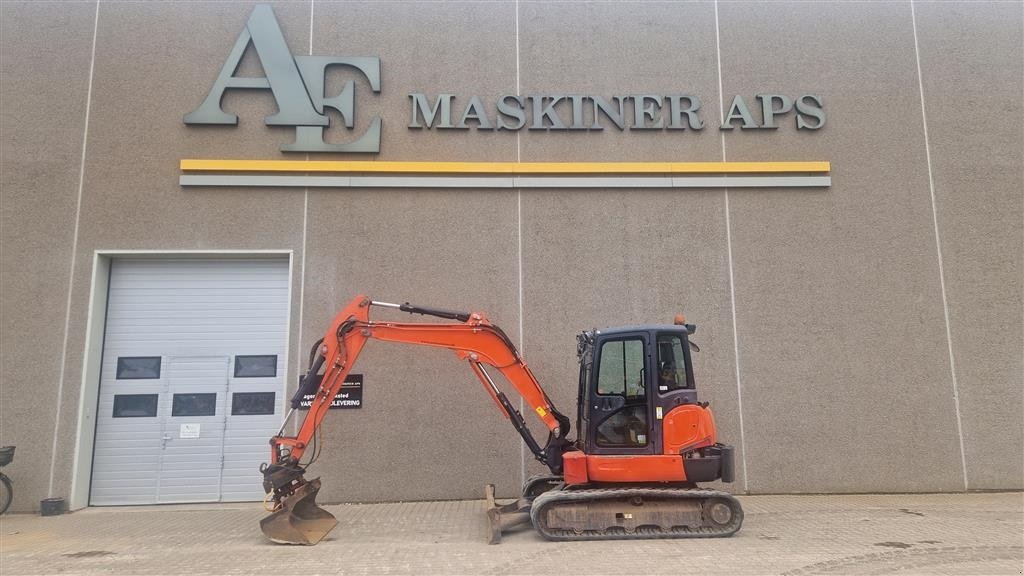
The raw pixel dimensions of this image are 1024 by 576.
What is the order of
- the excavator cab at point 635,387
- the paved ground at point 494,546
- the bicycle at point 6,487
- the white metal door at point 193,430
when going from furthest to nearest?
1. the white metal door at point 193,430
2. the bicycle at point 6,487
3. the excavator cab at point 635,387
4. the paved ground at point 494,546

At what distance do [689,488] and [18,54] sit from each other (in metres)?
11.8

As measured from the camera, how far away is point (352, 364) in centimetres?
685

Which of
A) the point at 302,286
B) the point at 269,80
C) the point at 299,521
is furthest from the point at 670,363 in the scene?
the point at 269,80

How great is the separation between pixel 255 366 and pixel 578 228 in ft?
18.1

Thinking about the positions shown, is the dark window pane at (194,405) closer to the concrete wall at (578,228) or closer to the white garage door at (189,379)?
the white garage door at (189,379)

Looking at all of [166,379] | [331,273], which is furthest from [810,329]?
[166,379]

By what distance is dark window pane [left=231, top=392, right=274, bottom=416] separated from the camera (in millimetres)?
8844

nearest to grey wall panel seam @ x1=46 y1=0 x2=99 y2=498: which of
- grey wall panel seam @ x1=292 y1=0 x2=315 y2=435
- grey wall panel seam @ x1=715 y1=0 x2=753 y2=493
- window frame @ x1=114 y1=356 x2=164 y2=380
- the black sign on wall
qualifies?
window frame @ x1=114 y1=356 x2=164 y2=380

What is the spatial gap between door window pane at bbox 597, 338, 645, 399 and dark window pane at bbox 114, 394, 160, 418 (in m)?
6.93

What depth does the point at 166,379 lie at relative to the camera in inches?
350

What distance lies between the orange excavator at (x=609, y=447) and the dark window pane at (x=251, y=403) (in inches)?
99.9

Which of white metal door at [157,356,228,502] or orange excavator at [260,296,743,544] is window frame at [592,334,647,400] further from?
white metal door at [157,356,228,502]

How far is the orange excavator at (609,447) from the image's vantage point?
630 cm

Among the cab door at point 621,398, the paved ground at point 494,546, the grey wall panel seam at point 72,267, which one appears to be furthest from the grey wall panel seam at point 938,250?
the grey wall panel seam at point 72,267
